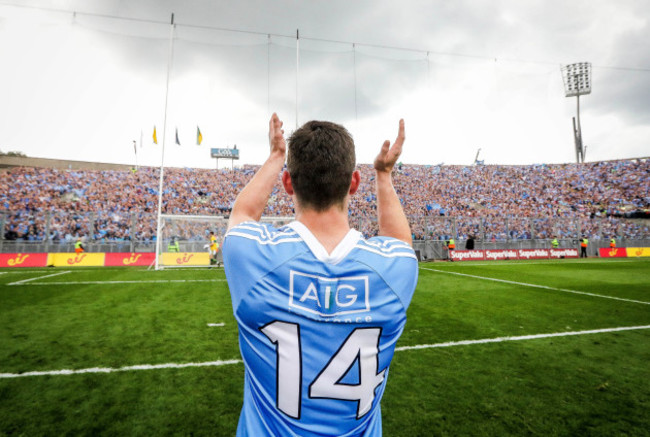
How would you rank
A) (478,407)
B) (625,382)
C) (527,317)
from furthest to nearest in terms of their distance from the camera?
(527,317) < (625,382) < (478,407)

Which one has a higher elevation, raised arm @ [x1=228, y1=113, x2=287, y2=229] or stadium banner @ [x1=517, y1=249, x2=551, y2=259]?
raised arm @ [x1=228, y1=113, x2=287, y2=229]

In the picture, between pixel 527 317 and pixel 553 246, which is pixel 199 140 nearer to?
pixel 527 317

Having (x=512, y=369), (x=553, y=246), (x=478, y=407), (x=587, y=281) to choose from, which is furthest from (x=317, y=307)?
(x=553, y=246)

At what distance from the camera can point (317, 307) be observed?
1049 mm

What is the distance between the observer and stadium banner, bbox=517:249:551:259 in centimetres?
2452

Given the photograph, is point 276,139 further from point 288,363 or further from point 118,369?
point 118,369

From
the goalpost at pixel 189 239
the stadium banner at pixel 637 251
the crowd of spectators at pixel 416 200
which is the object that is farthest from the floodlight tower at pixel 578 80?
the goalpost at pixel 189 239

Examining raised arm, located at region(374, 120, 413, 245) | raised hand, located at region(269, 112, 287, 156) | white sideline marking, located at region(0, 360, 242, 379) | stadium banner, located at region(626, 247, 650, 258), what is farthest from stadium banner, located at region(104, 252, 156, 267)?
stadium banner, located at region(626, 247, 650, 258)

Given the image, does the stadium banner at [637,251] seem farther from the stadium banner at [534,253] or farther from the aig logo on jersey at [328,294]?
the aig logo on jersey at [328,294]

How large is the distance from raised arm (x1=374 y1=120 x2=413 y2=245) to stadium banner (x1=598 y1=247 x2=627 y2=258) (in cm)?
3245

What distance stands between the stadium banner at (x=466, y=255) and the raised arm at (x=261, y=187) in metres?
23.5

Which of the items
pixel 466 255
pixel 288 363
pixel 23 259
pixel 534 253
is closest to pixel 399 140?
pixel 288 363

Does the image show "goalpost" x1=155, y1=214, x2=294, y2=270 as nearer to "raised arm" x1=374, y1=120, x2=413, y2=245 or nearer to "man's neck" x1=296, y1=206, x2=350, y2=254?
"raised arm" x1=374, y1=120, x2=413, y2=245

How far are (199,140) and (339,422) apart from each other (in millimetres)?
23620
